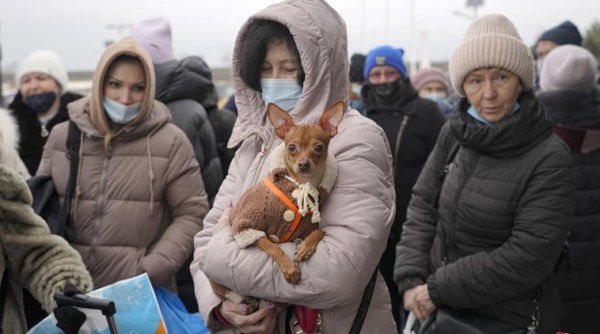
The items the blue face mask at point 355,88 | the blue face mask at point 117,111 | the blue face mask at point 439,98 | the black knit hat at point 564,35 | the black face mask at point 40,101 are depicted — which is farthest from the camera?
the blue face mask at point 439,98

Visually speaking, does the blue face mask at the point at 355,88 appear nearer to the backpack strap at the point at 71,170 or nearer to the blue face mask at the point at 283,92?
the backpack strap at the point at 71,170

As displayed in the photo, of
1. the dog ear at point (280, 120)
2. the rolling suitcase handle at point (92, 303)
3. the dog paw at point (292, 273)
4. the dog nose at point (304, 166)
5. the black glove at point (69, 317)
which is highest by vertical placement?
the dog ear at point (280, 120)

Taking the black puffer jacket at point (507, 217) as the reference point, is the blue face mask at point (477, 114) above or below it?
above

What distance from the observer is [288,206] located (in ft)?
6.38

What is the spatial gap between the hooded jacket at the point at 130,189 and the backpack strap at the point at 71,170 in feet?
0.09

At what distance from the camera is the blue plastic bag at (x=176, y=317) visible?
3156mm

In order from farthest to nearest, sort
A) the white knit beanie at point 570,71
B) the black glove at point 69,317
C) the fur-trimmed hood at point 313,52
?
the white knit beanie at point 570,71, the black glove at point 69,317, the fur-trimmed hood at point 313,52

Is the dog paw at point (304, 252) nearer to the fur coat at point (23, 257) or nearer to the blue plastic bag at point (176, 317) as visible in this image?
the fur coat at point (23, 257)

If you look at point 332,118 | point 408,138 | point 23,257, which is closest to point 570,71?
point 408,138

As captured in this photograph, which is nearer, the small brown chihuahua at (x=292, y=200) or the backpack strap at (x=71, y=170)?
the small brown chihuahua at (x=292, y=200)

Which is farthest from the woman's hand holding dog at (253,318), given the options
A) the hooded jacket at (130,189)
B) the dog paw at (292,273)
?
the hooded jacket at (130,189)

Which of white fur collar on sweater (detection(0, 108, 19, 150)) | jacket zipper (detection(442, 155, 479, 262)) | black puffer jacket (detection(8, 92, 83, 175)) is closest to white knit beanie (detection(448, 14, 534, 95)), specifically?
jacket zipper (detection(442, 155, 479, 262))

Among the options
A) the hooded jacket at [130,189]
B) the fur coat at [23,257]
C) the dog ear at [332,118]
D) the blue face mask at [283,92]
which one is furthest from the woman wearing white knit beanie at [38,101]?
the dog ear at [332,118]

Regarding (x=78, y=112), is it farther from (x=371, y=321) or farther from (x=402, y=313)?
(x=402, y=313)
